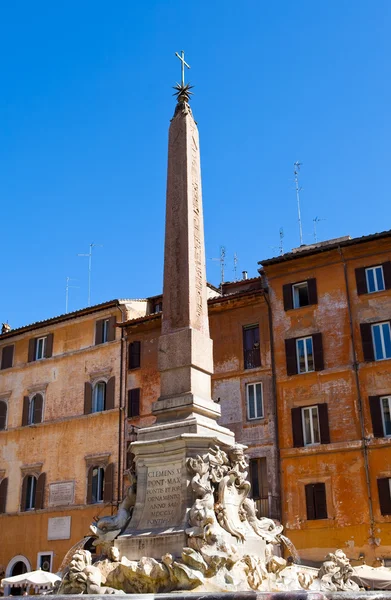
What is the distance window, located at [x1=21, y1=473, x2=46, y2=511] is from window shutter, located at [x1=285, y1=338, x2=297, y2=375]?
1069cm

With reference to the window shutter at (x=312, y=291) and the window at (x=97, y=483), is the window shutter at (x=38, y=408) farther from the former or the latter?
the window shutter at (x=312, y=291)

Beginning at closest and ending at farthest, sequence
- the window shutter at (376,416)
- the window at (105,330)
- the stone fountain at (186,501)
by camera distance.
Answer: the stone fountain at (186,501)
the window shutter at (376,416)
the window at (105,330)

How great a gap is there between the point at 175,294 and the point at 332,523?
1255 cm

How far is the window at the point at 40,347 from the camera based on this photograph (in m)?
29.5

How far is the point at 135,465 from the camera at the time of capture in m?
9.08

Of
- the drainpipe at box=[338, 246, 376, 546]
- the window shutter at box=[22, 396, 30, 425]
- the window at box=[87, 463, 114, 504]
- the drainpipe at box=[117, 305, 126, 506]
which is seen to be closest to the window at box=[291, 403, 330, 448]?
the drainpipe at box=[338, 246, 376, 546]

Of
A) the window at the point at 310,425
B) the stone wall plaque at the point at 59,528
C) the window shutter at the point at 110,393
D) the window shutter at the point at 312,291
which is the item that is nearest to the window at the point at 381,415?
the window at the point at 310,425

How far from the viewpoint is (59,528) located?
2567 centimetres

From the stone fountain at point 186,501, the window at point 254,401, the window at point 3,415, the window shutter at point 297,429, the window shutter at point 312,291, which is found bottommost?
the stone fountain at point 186,501

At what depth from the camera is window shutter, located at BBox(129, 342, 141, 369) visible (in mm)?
26531

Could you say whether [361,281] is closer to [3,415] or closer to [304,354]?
[304,354]

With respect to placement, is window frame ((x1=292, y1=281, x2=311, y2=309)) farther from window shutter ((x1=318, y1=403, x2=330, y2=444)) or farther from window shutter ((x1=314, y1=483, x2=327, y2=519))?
window shutter ((x1=314, y1=483, x2=327, y2=519))

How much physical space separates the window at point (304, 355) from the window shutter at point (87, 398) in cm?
873

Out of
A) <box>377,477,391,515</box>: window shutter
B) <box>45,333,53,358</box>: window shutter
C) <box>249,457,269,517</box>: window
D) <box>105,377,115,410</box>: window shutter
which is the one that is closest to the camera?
<box>377,477,391,515</box>: window shutter
